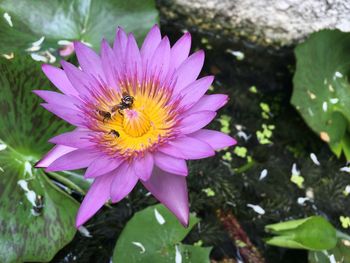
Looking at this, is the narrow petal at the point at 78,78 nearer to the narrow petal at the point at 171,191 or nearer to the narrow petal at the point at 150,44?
the narrow petal at the point at 150,44

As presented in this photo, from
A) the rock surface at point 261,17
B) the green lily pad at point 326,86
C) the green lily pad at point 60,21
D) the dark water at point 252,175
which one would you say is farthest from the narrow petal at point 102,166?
the rock surface at point 261,17

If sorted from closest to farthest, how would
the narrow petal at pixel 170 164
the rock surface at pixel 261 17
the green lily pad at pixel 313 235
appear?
the narrow petal at pixel 170 164 < the green lily pad at pixel 313 235 < the rock surface at pixel 261 17

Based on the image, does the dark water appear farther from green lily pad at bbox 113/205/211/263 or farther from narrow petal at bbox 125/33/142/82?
narrow petal at bbox 125/33/142/82

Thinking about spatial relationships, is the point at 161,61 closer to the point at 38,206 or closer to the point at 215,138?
the point at 215,138

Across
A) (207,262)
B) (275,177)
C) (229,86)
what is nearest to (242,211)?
(275,177)

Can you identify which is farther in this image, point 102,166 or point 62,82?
point 62,82

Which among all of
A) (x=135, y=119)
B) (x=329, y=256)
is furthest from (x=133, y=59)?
(x=329, y=256)
